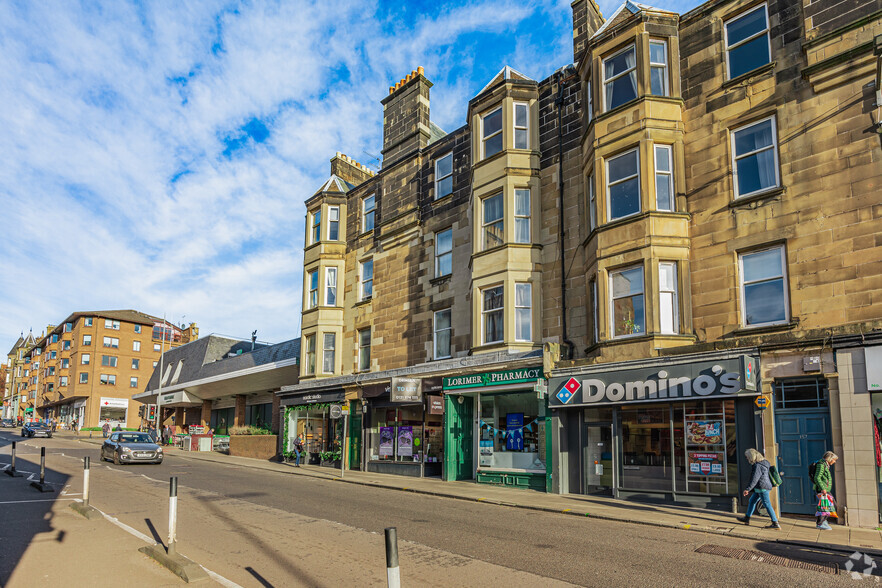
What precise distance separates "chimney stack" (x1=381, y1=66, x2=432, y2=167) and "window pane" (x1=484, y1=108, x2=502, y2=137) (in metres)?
4.88

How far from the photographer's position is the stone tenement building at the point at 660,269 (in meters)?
14.4

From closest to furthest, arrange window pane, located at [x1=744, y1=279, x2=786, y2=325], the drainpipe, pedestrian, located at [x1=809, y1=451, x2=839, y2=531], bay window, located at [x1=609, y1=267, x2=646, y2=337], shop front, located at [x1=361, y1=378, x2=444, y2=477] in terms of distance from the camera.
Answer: pedestrian, located at [x1=809, y1=451, x2=839, y2=531]
window pane, located at [x1=744, y1=279, x2=786, y2=325]
bay window, located at [x1=609, y1=267, x2=646, y2=337]
the drainpipe
shop front, located at [x1=361, y1=378, x2=444, y2=477]

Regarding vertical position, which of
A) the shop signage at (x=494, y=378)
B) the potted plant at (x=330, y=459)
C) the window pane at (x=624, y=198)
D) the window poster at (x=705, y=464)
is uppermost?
the window pane at (x=624, y=198)

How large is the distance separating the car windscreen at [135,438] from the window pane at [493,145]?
19.2m

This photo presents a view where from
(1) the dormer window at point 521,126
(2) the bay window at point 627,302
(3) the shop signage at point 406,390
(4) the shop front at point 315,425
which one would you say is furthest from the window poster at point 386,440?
(1) the dormer window at point 521,126

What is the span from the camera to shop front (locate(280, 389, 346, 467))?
28.9 metres

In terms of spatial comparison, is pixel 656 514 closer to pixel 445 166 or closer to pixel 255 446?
pixel 445 166

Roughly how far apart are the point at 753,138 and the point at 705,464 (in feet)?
28.0

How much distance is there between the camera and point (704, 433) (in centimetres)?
1578

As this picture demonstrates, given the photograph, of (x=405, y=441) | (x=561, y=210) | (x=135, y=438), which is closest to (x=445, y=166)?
(x=561, y=210)

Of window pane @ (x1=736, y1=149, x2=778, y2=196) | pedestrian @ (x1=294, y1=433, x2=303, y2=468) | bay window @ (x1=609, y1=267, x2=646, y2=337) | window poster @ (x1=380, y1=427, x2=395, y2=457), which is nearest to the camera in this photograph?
window pane @ (x1=736, y1=149, x2=778, y2=196)

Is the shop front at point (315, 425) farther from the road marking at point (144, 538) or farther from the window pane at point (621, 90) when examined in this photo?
the window pane at point (621, 90)

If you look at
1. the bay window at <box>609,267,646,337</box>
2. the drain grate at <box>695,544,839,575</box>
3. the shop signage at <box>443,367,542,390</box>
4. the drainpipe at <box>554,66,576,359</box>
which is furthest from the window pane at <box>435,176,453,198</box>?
the drain grate at <box>695,544,839,575</box>

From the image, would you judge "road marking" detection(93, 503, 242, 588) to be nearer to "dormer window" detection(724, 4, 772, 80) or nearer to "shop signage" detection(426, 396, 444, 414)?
"shop signage" detection(426, 396, 444, 414)
